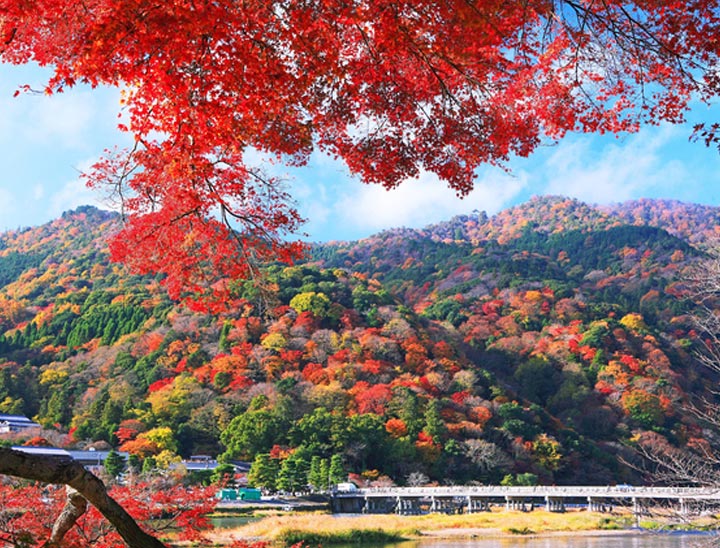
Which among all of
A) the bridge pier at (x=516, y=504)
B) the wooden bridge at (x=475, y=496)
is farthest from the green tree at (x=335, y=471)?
the bridge pier at (x=516, y=504)

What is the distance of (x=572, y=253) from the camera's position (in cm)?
7831

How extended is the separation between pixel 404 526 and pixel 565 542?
604 centimetres

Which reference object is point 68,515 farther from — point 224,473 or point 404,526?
point 224,473

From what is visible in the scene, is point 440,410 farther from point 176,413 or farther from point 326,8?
point 326,8

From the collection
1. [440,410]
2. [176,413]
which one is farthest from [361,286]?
[176,413]

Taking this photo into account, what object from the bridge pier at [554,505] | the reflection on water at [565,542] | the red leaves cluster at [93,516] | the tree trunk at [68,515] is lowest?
the reflection on water at [565,542]

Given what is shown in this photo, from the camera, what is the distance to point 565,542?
2294cm

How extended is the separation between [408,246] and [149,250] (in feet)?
244

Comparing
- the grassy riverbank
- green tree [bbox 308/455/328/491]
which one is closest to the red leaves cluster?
the grassy riverbank

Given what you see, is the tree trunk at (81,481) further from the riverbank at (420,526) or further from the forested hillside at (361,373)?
the forested hillside at (361,373)

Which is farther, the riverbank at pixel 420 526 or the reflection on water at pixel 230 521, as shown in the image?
the reflection on water at pixel 230 521

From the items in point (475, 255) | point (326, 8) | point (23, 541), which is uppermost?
point (475, 255)

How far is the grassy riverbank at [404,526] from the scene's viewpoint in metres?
21.1

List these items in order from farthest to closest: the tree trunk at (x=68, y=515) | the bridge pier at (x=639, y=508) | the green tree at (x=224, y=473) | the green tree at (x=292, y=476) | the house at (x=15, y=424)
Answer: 1. the house at (x=15, y=424)
2. the green tree at (x=292, y=476)
3. the green tree at (x=224, y=473)
4. the bridge pier at (x=639, y=508)
5. the tree trunk at (x=68, y=515)
